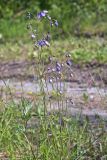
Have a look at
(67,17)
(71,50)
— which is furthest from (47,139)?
(67,17)

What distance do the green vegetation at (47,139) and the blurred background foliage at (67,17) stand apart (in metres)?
8.38

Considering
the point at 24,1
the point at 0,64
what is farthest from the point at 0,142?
the point at 24,1

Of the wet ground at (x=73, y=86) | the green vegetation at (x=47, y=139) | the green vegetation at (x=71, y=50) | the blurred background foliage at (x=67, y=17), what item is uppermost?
the blurred background foliage at (x=67, y=17)

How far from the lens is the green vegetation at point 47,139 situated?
3.47m

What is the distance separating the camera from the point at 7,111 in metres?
4.11

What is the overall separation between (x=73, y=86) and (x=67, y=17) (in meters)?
6.31

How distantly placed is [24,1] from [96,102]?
29.3ft

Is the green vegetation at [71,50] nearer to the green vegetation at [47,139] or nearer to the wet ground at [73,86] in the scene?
the wet ground at [73,86]

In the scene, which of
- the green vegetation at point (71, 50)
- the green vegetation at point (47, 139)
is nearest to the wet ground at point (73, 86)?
the green vegetation at point (71, 50)

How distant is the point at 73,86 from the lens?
7.03m

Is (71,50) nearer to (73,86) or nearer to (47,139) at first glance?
(73,86)

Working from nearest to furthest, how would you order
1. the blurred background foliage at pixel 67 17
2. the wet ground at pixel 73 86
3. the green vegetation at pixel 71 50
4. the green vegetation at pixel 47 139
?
1. the green vegetation at pixel 47 139
2. the wet ground at pixel 73 86
3. the green vegetation at pixel 71 50
4. the blurred background foliage at pixel 67 17

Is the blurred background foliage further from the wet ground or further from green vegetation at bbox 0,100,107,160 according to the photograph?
green vegetation at bbox 0,100,107,160

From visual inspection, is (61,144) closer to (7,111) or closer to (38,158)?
(38,158)
